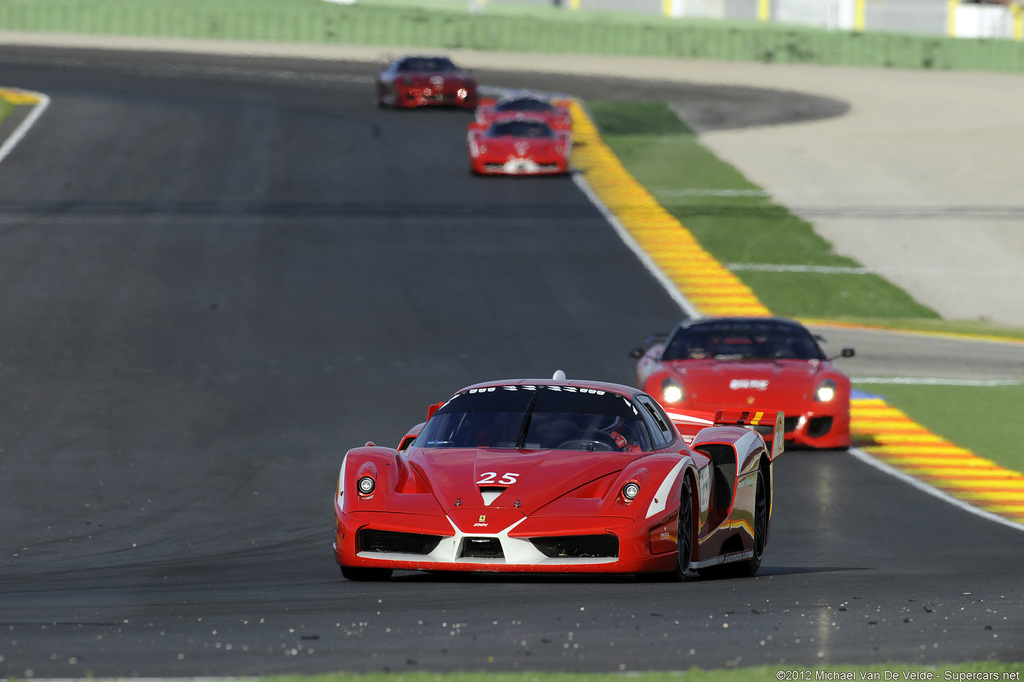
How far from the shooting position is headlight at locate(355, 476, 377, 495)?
8828mm

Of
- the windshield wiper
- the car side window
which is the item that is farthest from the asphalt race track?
the car side window

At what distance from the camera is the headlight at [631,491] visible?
8.66 m

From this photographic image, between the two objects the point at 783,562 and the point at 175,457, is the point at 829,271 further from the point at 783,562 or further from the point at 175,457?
the point at 783,562

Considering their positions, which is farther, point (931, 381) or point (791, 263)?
point (791, 263)

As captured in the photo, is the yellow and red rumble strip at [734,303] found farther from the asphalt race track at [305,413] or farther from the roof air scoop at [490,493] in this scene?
the roof air scoop at [490,493]

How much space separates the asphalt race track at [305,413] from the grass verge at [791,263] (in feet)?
6.96

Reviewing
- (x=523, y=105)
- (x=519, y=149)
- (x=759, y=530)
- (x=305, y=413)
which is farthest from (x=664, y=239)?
(x=759, y=530)

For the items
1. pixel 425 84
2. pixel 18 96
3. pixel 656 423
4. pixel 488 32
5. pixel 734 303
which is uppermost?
pixel 656 423

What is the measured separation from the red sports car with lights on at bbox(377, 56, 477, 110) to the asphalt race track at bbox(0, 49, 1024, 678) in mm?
747

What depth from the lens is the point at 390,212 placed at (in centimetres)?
3216

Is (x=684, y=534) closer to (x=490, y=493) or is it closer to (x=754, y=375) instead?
(x=490, y=493)

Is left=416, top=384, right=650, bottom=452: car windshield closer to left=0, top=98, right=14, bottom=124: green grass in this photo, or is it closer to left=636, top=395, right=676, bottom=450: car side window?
left=636, top=395, right=676, bottom=450: car side window

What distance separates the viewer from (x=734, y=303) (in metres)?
25.5

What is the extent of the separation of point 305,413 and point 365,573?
8.34 metres
